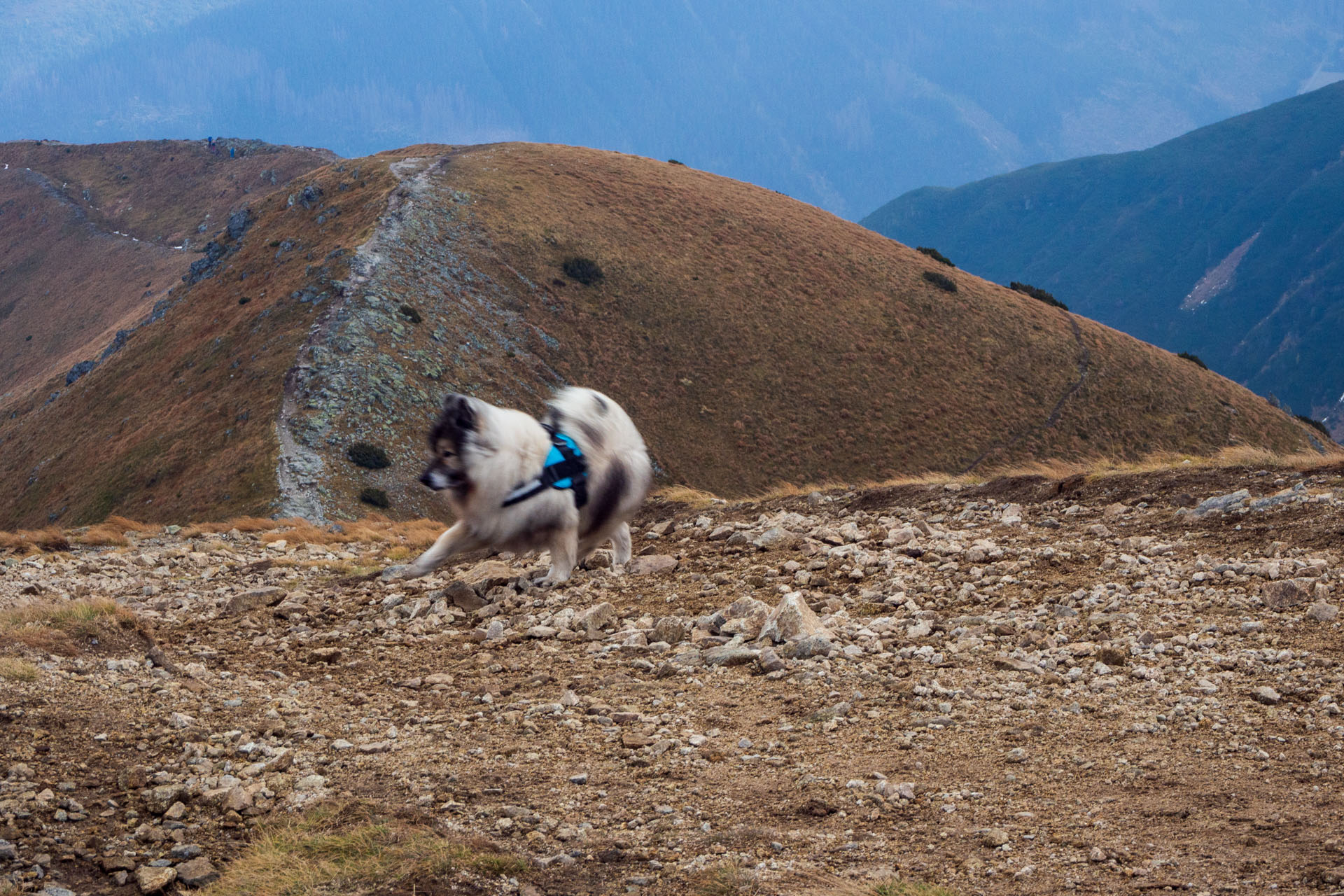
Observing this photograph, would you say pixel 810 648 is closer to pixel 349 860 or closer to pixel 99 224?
pixel 349 860

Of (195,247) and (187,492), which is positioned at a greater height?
(195,247)

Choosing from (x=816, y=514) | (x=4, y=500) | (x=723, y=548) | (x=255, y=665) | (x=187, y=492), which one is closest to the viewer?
(x=255, y=665)

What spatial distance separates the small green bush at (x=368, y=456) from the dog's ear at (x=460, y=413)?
130 feet

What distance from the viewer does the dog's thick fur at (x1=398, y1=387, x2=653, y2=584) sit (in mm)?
8680

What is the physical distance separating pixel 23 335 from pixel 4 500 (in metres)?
87.4

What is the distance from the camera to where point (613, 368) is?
63000 millimetres

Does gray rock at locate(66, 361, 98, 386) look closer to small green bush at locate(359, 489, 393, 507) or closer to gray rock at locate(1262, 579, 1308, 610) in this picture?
small green bush at locate(359, 489, 393, 507)

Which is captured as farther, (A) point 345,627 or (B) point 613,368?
(B) point 613,368

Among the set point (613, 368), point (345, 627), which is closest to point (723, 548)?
point (345, 627)

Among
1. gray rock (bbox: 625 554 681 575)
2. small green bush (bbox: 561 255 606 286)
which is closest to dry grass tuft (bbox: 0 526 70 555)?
gray rock (bbox: 625 554 681 575)

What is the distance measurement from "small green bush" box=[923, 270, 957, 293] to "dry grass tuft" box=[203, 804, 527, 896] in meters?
77.8

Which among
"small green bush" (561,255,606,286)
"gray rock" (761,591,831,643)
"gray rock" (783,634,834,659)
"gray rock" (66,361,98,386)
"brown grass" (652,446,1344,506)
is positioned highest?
"small green bush" (561,255,606,286)

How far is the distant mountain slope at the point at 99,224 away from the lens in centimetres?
12250

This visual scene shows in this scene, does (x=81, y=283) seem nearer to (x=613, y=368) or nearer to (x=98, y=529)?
(x=613, y=368)
